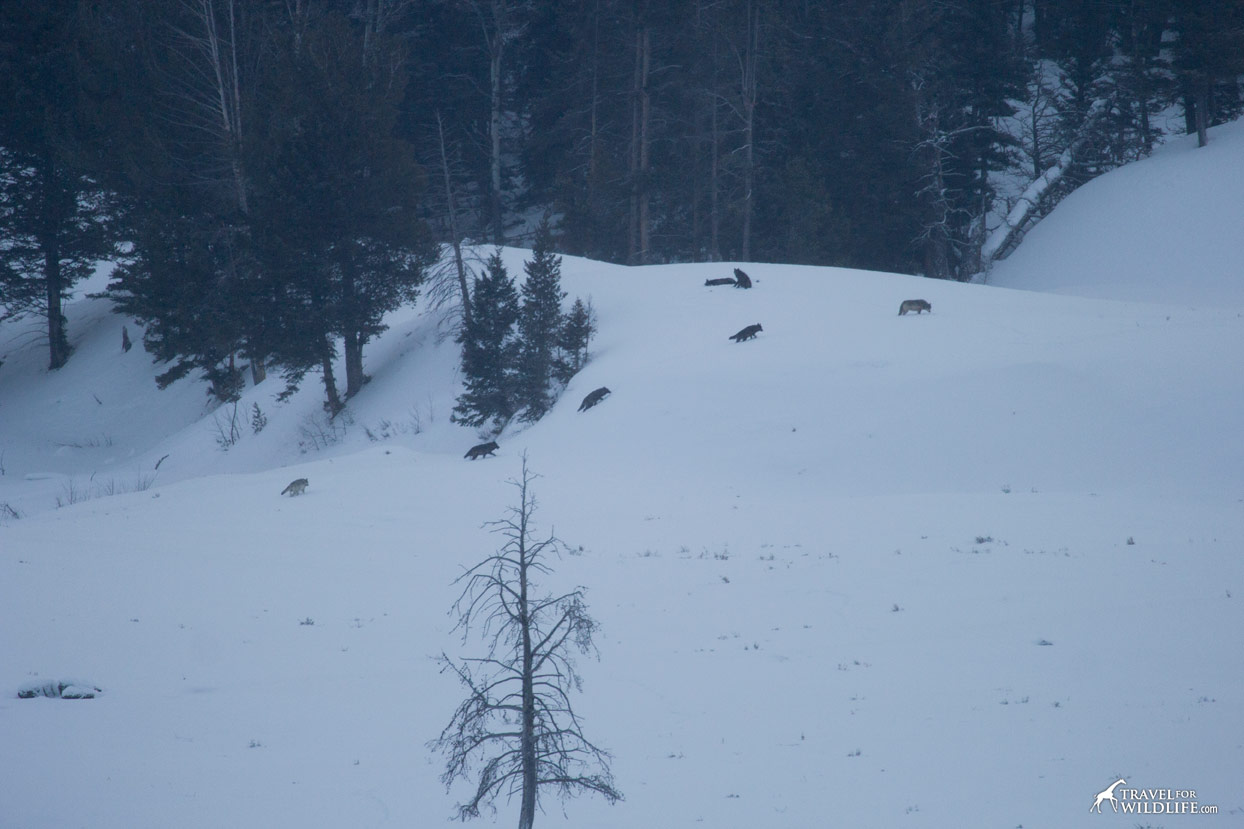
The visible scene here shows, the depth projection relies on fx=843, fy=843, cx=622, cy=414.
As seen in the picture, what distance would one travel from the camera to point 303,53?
27094 mm

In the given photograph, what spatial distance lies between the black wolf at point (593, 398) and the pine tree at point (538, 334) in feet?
9.14

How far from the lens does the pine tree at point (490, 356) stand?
2505 cm

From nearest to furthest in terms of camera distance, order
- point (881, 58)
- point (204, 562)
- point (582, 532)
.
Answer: point (204, 562) → point (582, 532) → point (881, 58)

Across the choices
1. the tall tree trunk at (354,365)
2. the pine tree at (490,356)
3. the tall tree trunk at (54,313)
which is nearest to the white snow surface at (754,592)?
the pine tree at (490,356)

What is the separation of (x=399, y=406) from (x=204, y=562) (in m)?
15.7

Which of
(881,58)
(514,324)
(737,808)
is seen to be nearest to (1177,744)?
(737,808)

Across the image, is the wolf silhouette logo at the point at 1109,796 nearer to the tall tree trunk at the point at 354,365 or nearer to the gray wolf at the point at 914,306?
the gray wolf at the point at 914,306

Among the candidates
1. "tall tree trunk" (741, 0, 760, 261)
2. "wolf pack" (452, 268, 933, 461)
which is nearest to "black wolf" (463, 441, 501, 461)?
"wolf pack" (452, 268, 933, 461)

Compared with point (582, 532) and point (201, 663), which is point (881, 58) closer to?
point (582, 532)

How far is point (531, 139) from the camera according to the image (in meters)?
46.5

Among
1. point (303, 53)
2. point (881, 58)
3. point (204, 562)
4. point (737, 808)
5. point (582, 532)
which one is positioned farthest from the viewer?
point (881, 58)

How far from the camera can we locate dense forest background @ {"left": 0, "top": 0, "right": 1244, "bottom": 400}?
89.0ft

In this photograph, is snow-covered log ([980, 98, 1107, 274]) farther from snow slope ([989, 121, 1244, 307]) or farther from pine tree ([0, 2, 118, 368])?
pine tree ([0, 2, 118, 368])

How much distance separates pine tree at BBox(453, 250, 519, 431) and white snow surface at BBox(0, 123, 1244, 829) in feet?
3.26
